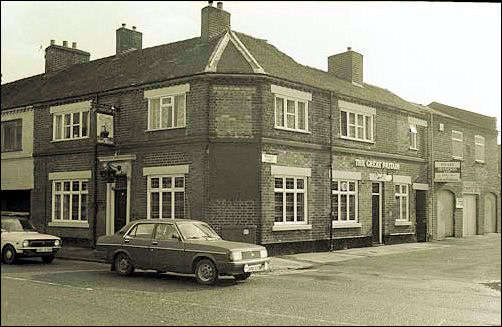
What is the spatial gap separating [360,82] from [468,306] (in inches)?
735

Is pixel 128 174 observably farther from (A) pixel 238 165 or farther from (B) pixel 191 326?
(B) pixel 191 326

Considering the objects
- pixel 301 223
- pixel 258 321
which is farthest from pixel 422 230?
pixel 258 321

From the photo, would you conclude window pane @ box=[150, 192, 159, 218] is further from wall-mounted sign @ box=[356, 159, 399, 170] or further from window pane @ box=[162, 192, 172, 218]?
wall-mounted sign @ box=[356, 159, 399, 170]

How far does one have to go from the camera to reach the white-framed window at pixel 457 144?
30203 millimetres

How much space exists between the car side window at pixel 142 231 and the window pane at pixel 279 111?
7.35 meters

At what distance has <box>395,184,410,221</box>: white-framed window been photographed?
25.8m

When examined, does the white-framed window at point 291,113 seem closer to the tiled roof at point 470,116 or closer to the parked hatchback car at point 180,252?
the parked hatchback car at point 180,252

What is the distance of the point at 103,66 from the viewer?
2492 cm

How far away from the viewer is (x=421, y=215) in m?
27.5

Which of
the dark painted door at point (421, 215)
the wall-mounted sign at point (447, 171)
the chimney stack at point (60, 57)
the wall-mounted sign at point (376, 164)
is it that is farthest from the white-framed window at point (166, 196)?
the wall-mounted sign at point (447, 171)

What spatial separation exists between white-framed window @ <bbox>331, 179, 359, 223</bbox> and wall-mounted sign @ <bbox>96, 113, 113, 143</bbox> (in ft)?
29.0

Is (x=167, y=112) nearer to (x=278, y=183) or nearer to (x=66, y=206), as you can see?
(x=278, y=183)

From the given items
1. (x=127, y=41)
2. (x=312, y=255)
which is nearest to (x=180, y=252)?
(x=312, y=255)

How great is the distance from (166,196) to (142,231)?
19.1 ft
